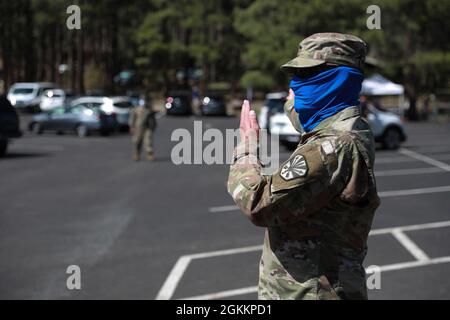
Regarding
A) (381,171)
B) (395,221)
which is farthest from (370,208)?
(381,171)

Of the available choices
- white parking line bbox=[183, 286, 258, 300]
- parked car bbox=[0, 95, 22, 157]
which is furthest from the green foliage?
white parking line bbox=[183, 286, 258, 300]

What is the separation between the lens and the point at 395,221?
9242 mm

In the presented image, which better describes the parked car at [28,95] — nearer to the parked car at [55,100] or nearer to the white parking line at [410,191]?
the parked car at [55,100]

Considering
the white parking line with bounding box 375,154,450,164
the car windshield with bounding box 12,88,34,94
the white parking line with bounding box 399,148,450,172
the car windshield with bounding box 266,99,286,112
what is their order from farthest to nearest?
the car windshield with bounding box 12,88,34,94, the car windshield with bounding box 266,99,286,112, the white parking line with bounding box 375,154,450,164, the white parking line with bounding box 399,148,450,172

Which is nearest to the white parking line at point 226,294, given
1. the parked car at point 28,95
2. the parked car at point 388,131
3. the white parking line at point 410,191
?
the white parking line at point 410,191

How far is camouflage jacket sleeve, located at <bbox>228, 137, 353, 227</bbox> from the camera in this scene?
6.97ft

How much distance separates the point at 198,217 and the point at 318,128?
752 cm

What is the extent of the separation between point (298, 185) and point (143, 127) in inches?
603

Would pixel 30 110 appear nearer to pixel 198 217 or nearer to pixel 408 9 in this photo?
pixel 408 9

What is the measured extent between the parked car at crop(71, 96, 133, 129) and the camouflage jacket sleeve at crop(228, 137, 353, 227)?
2592 cm

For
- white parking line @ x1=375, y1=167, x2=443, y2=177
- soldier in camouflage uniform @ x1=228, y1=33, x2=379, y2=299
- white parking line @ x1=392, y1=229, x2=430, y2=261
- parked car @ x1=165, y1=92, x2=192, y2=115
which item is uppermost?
soldier in camouflage uniform @ x1=228, y1=33, x2=379, y2=299

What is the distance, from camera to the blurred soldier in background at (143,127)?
17.2 meters

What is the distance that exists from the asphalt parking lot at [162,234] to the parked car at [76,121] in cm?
1071

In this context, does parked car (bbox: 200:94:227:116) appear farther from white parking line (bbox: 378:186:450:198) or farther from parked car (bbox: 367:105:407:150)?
white parking line (bbox: 378:186:450:198)
